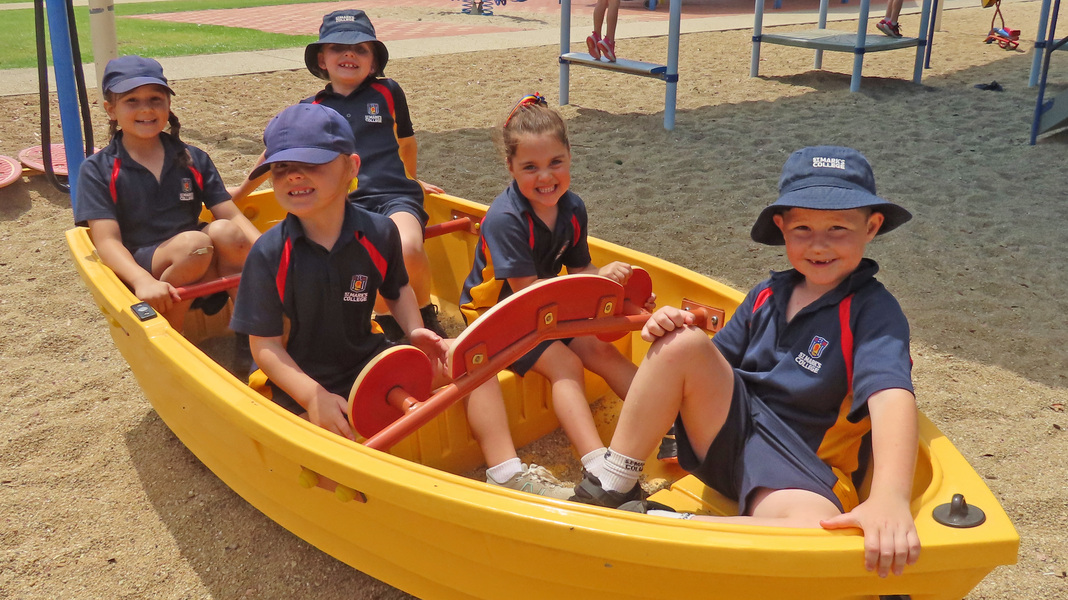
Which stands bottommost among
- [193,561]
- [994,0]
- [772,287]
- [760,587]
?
[193,561]

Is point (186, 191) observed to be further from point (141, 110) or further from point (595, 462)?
point (595, 462)

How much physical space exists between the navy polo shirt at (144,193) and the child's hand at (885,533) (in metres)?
2.26

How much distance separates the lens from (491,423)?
211cm

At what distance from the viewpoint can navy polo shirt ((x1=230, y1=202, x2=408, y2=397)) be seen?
204 centimetres

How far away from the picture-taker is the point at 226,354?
2.97 m

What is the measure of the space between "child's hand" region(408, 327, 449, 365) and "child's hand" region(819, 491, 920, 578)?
1035 millimetres

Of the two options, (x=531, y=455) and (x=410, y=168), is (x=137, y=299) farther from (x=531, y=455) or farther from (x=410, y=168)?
(x=410, y=168)

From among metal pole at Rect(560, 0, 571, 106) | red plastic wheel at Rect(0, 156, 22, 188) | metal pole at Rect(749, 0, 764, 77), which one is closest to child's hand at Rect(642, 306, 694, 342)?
red plastic wheel at Rect(0, 156, 22, 188)

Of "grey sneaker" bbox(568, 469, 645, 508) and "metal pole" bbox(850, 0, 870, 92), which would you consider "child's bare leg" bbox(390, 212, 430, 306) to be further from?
"metal pole" bbox(850, 0, 870, 92)

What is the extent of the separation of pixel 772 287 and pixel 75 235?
207 cm

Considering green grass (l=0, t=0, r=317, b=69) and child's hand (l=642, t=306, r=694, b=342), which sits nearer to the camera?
child's hand (l=642, t=306, r=694, b=342)

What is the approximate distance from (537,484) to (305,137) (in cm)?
96

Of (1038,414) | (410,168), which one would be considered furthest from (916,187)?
(410,168)

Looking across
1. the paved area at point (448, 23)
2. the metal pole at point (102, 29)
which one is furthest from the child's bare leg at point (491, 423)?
the paved area at point (448, 23)
